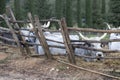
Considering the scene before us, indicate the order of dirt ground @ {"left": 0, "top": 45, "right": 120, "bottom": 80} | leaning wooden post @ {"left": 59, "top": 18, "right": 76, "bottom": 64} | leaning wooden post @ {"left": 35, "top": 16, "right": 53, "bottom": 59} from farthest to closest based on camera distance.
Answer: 1. leaning wooden post @ {"left": 35, "top": 16, "right": 53, "bottom": 59}
2. leaning wooden post @ {"left": 59, "top": 18, "right": 76, "bottom": 64}
3. dirt ground @ {"left": 0, "top": 45, "right": 120, "bottom": 80}

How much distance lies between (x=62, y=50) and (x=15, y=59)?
138cm

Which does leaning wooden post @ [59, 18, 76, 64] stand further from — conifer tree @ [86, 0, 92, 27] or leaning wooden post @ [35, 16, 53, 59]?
conifer tree @ [86, 0, 92, 27]

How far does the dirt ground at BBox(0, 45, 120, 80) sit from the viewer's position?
8.82 m

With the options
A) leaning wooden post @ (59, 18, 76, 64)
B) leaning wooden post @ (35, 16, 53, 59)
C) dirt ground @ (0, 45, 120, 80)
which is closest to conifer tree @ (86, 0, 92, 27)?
dirt ground @ (0, 45, 120, 80)

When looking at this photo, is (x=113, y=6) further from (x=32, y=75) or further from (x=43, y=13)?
(x=32, y=75)

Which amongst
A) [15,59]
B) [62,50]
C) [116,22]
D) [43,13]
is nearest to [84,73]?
[62,50]

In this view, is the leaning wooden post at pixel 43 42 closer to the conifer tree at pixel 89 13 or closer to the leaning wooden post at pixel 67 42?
the leaning wooden post at pixel 67 42

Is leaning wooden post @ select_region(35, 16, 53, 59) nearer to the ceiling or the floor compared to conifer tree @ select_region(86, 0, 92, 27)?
nearer to the ceiling

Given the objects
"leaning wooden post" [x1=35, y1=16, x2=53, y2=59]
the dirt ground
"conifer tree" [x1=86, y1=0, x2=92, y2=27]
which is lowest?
"conifer tree" [x1=86, y1=0, x2=92, y2=27]

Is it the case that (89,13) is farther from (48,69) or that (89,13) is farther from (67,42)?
(48,69)

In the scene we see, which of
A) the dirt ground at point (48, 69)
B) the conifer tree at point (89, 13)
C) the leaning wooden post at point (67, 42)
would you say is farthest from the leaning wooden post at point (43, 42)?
the conifer tree at point (89, 13)

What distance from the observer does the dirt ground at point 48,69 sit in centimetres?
882

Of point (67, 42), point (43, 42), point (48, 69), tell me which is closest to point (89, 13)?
point (43, 42)

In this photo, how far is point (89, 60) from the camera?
10.2 m
